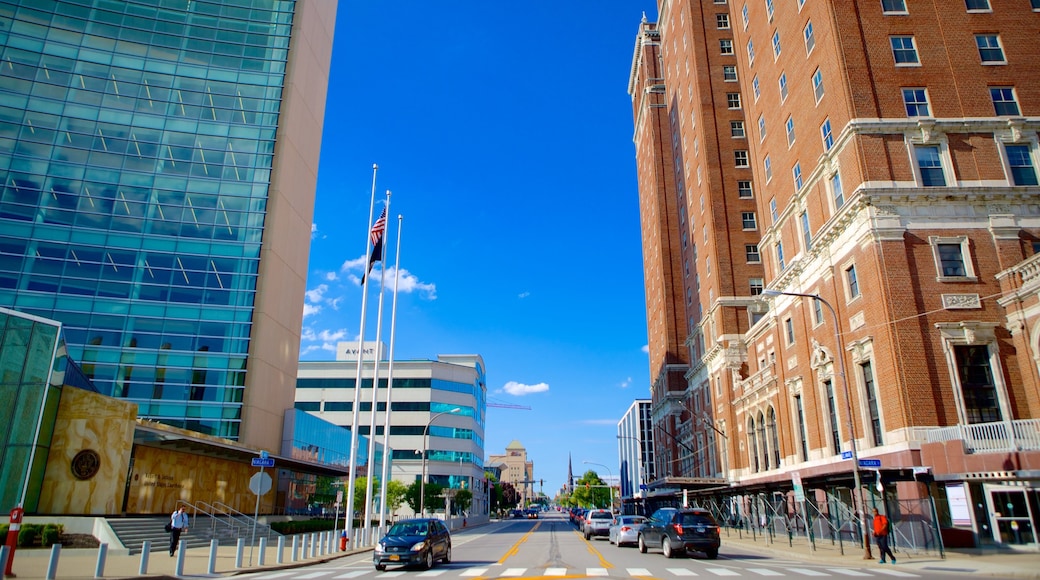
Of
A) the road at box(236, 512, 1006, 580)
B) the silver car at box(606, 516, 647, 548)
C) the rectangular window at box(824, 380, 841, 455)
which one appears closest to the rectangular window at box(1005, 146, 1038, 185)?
the rectangular window at box(824, 380, 841, 455)

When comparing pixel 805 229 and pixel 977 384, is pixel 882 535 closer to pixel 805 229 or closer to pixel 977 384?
pixel 977 384

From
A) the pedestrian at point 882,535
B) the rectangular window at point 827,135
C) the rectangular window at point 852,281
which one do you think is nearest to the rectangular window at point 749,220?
the rectangular window at point 827,135

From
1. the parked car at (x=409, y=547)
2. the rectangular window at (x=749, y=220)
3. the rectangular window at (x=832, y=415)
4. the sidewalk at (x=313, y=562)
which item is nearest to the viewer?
the sidewalk at (x=313, y=562)

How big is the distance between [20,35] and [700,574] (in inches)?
2586

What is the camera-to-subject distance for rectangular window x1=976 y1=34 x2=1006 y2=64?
3425cm

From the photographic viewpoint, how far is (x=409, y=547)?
20.3m

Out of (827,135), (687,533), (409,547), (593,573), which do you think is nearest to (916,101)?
(827,135)

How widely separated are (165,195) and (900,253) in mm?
51324

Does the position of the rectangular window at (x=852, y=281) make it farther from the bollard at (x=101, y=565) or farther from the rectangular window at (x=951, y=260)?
the bollard at (x=101, y=565)

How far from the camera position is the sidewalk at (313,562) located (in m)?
17.6

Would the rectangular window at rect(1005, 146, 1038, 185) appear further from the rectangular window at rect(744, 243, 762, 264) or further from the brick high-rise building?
the rectangular window at rect(744, 243, 762, 264)

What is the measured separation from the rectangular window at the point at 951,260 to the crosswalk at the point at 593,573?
1683 centimetres

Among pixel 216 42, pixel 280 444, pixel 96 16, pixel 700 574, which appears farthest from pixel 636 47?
pixel 700 574

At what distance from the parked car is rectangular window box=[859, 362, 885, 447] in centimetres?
2127
